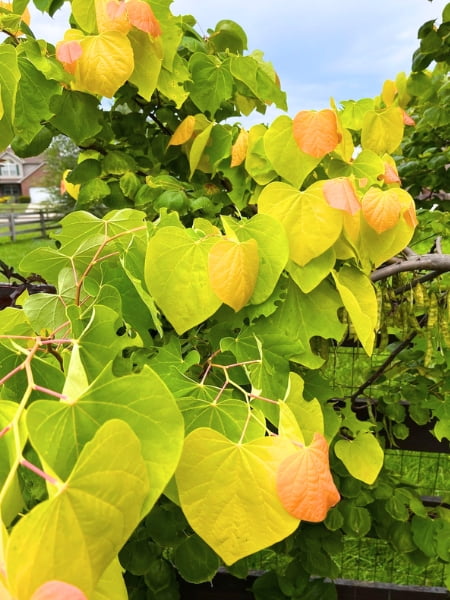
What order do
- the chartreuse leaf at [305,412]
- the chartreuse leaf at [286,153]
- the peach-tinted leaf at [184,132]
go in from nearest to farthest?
the chartreuse leaf at [305,412], the chartreuse leaf at [286,153], the peach-tinted leaf at [184,132]

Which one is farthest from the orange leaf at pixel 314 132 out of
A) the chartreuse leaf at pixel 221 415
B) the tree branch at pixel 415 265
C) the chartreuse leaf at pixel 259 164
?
the chartreuse leaf at pixel 221 415

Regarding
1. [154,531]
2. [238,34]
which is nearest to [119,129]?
[238,34]

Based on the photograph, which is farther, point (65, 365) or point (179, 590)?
point (179, 590)

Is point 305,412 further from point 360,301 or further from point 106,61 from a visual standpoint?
point 106,61

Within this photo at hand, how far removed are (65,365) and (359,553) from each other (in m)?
1.74

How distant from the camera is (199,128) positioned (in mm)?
1076

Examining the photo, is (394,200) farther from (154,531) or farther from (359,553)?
(359,553)

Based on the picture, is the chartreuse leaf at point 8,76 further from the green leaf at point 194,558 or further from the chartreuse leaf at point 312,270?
the green leaf at point 194,558

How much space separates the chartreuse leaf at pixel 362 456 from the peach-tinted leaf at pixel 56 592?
752 mm

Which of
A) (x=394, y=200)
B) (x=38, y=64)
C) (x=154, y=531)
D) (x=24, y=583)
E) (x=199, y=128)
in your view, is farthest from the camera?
(x=199, y=128)

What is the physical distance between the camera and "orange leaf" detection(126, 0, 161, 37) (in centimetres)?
76

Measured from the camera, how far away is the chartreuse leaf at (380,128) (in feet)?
3.08

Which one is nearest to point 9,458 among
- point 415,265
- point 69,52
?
point 69,52

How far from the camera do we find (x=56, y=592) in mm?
265
